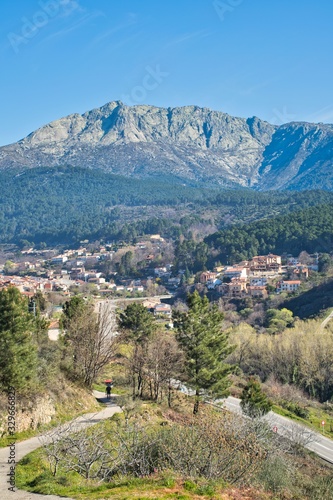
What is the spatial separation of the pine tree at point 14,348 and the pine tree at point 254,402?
890 centimetres

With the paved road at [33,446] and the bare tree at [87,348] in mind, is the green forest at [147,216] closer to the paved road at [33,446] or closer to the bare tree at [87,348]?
the bare tree at [87,348]

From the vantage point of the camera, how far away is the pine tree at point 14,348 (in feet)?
45.3

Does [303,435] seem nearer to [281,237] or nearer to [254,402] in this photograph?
[254,402]

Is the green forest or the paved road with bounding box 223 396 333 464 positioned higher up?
the green forest

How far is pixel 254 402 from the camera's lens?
66.5ft

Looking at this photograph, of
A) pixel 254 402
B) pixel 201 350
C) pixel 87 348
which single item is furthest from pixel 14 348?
pixel 254 402

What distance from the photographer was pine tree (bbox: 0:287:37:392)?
544 inches

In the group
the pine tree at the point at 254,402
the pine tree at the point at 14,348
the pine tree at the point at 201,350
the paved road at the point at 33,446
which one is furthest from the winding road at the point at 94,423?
the pine tree at the point at 201,350

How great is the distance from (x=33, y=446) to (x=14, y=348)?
103 inches

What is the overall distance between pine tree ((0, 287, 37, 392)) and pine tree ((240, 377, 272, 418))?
8.90 metres

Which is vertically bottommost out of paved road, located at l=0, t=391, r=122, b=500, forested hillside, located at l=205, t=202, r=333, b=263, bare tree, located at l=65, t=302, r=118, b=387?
paved road, located at l=0, t=391, r=122, b=500

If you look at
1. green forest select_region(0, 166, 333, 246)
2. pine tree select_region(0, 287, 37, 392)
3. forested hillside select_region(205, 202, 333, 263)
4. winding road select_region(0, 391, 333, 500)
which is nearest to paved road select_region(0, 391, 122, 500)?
winding road select_region(0, 391, 333, 500)

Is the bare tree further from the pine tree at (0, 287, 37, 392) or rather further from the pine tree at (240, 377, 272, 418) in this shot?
the pine tree at (240, 377, 272, 418)

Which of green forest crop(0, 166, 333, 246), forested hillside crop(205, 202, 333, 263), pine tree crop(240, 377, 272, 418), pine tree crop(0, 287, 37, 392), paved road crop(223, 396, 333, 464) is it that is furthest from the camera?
green forest crop(0, 166, 333, 246)
